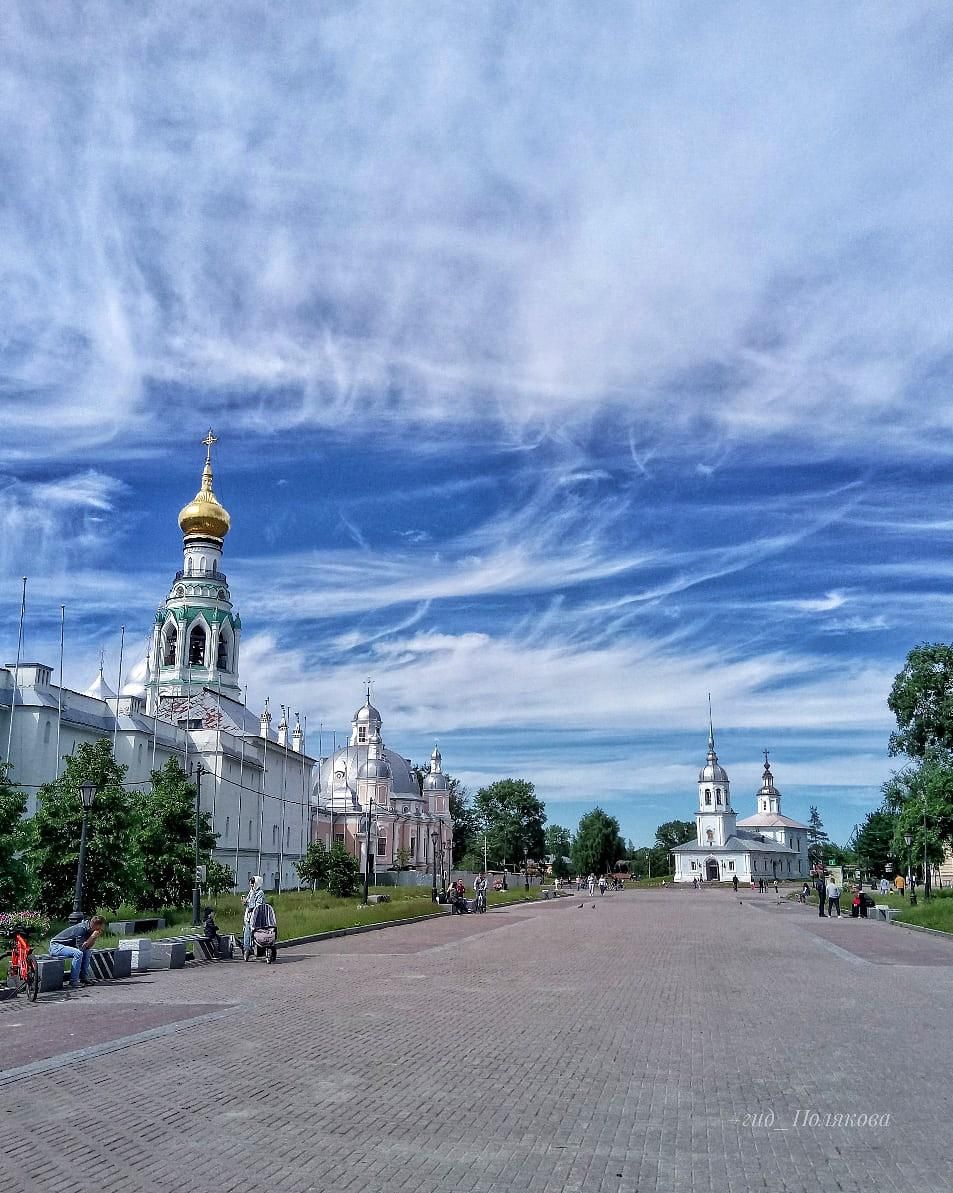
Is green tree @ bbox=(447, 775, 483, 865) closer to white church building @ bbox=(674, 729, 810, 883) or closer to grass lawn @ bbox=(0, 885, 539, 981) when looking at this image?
white church building @ bbox=(674, 729, 810, 883)

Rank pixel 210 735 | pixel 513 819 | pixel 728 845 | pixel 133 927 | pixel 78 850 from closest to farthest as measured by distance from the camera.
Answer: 1. pixel 133 927
2. pixel 78 850
3. pixel 210 735
4. pixel 513 819
5. pixel 728 845

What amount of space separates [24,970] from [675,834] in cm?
15330

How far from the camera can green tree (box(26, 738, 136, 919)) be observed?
2883cm

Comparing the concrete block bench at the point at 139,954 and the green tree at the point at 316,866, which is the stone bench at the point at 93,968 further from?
the green tree at the point at 316,866

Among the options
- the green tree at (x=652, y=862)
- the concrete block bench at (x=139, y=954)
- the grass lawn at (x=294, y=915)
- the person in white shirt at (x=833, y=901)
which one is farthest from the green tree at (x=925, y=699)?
the green tree at (x=652, y=862)

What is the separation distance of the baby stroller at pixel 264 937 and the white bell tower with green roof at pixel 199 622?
50.3m

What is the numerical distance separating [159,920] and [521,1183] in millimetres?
23293

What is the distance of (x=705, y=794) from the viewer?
5177 inches

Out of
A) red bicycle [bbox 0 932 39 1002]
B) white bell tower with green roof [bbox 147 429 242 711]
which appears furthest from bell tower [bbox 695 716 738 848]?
red bicycle [bbox 0 932 39 1002]

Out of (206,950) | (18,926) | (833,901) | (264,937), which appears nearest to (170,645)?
(833,901)

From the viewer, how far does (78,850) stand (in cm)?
2914

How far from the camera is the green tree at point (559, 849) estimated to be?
5423 inches

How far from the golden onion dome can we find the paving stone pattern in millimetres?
56943

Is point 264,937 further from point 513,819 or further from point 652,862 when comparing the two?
point 652,862
